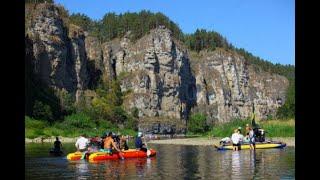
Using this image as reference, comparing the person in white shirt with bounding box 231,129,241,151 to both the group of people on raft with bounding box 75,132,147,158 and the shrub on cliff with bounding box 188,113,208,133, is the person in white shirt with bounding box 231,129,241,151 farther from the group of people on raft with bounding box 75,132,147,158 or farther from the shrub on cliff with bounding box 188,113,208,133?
the shrub on cliff with bounding box 188,113,208,133

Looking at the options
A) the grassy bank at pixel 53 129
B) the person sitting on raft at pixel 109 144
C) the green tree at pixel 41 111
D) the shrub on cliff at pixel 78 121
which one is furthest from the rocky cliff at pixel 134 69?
the person sitting on raft at pixel 109 144

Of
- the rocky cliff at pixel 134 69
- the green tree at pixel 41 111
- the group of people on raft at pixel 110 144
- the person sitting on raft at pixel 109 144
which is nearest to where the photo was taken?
the person sitting on raft at pixel 109 144

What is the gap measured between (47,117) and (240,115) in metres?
102

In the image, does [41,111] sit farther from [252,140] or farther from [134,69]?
[252,140]

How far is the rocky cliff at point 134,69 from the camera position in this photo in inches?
5305

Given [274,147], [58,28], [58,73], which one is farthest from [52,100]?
[274,147]

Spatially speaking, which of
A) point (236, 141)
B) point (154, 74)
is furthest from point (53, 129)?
point (154, 74)

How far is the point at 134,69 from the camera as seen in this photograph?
178m

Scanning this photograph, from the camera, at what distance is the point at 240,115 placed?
654 ft

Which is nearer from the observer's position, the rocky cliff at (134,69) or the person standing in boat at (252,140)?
the person standing in boat at (252,140)

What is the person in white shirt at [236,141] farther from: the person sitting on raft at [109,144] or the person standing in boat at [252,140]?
the person sitting on raft at [109,144]
